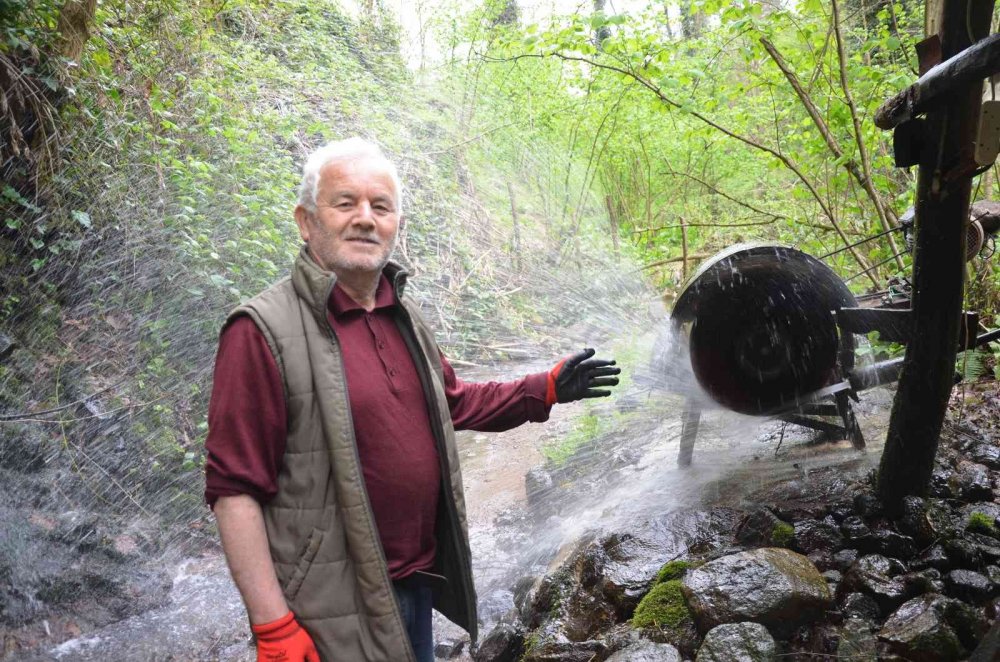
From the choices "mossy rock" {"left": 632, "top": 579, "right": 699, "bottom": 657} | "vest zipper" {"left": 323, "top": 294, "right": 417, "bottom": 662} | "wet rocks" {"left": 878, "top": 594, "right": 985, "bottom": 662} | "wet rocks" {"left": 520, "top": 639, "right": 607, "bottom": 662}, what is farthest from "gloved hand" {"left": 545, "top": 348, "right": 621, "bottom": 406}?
"wet rocks" {"left": 878, "top": 594, "right": 985, "bottom": 662}

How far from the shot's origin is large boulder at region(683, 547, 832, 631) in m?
2.95

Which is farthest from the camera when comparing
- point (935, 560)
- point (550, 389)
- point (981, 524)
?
point (981, 524)

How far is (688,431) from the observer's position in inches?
198

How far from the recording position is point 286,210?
7.08 meters

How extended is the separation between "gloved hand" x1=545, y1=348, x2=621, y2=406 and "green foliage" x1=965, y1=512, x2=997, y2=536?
2.19 m

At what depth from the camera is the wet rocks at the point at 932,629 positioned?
2.60 meters

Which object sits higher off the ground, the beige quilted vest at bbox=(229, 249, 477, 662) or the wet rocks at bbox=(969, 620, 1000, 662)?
the beige quilted vest at bbox=(229, 249, 477, 662)

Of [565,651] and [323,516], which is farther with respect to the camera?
[565,651]

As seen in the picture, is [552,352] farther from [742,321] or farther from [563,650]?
[563,650]

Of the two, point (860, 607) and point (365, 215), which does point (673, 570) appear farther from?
point (365, 215)

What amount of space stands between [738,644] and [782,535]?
3.46 feet

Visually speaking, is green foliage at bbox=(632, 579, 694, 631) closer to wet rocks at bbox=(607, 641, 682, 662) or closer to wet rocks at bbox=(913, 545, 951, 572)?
wet rocks at bbox=(607, 641, 682, 662)

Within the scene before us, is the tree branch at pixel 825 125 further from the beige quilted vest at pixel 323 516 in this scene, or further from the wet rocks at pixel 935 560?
the beige quilted vest at pixel 323 516

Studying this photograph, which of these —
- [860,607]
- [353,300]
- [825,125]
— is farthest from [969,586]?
[825,125]
